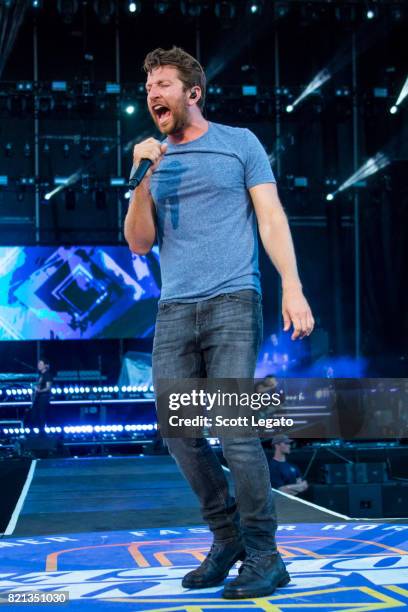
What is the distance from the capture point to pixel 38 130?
54.4ft

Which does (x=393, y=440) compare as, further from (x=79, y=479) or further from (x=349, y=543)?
(x=349, y=543)

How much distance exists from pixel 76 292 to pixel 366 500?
Answer: 788 cm

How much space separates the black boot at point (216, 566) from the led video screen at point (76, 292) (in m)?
12.5

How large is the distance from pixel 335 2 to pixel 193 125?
467 inches

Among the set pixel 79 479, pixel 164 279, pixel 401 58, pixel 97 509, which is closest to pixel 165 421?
pixel 164 279

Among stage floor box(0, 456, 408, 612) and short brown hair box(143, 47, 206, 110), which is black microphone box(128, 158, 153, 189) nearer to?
short brown hair box(143, 47, 206, 110)

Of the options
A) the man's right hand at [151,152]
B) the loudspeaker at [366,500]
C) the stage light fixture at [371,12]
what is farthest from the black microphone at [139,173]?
the stage light fixture at [371,12]

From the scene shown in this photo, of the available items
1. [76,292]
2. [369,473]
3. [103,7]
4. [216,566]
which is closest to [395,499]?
[369,473]

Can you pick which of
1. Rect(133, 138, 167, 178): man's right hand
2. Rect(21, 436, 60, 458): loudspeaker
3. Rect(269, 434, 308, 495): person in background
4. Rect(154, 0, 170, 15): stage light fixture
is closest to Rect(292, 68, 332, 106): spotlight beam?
Rect(154, 0, 170, 15): stage light fixture

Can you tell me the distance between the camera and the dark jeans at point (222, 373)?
2734 millimetres

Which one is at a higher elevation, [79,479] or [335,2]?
[335,2]

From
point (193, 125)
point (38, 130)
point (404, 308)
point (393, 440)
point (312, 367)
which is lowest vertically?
point (393, 440)

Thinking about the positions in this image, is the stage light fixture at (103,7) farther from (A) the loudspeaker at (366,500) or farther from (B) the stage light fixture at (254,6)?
(A) the loudspeaker at (366,500)

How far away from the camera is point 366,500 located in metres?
9.04
